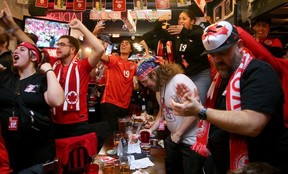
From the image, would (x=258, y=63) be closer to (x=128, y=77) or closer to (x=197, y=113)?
(x=197, y=113)

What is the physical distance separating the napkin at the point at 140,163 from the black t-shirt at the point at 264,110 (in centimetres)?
67

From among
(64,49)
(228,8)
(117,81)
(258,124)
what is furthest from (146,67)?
(228,8)

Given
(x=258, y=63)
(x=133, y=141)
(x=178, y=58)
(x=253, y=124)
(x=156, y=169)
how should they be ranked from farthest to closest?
(x=178, y=58) < (x=133, y=141) < (x=156, y=169) < (x=258, y=63) < (x=253, y=124)

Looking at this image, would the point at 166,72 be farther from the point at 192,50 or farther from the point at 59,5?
the point at 59,5

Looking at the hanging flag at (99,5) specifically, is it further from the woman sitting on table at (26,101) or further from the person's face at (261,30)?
the woman sitting on table at (26,101)

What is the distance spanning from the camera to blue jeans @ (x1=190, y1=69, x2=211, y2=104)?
13.2 feet

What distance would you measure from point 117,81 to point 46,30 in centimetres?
247

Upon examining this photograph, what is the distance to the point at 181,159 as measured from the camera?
303 centimetres

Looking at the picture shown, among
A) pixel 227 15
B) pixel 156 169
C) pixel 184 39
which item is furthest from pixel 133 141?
pixel 227 15

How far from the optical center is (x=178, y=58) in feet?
14.4

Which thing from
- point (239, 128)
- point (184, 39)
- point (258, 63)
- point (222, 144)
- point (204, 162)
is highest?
point (184, 39)

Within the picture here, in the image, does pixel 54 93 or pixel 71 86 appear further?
pixel 71 86

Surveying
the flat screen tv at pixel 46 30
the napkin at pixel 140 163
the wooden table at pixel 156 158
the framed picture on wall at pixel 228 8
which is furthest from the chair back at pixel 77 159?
the flat screen tv at pixel 46 30

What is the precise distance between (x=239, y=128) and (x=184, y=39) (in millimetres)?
2680
